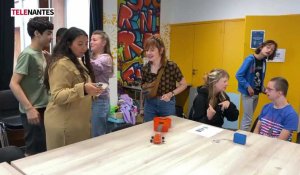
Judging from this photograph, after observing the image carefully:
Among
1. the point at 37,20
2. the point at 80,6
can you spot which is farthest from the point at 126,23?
the point at 37,20

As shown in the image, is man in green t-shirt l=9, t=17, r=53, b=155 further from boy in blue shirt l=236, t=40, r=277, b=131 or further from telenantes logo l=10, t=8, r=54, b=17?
boy in blue shirt l=236, t=40, r=277, b=131

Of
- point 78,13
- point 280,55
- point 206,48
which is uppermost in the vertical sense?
point 78,13

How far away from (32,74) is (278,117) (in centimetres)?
195

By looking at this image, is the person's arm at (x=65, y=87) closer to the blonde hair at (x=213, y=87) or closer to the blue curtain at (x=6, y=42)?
the blonde hair at (x=213, y=87)

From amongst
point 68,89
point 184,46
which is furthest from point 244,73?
point 68,89

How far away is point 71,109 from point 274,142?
1.31 metres

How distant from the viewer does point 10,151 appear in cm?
149

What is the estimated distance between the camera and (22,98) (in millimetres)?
2021

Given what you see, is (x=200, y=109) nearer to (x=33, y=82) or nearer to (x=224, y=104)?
(x=224, y=104)

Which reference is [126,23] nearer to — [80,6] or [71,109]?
[80,6]

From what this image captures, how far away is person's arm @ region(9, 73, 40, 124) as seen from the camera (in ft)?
6.63

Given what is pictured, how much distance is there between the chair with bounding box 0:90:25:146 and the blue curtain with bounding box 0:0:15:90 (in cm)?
17

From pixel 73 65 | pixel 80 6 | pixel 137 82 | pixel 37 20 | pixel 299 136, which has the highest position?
pixel 80 6

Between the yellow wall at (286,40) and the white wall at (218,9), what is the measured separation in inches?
13.2
